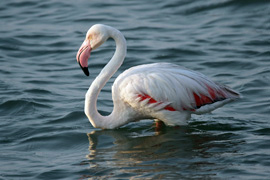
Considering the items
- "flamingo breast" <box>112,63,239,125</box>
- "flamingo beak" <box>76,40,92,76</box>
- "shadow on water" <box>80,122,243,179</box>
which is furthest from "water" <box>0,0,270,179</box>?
"flamingo beak" <box>76,40,92,76</box>

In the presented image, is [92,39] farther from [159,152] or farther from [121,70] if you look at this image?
[121,70]

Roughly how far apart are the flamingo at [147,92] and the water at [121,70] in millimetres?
321

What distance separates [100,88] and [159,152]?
1.34 m

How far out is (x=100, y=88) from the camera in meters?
7.21

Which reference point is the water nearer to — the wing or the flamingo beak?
the wing

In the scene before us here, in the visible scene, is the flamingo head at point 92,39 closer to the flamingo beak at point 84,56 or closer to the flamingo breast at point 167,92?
the flamingo beak at point 84,56

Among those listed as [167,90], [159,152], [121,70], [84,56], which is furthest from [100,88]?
[121,70]

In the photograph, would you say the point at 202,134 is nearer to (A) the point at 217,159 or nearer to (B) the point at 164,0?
(A) the point at 217,159

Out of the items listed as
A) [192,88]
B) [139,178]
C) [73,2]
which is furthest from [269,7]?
[139,178]

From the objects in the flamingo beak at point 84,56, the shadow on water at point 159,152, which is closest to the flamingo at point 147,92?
the flamingo beak at point 84,56

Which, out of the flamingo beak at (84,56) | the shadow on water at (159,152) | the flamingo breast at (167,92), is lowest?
the shadow on water at (159,152)

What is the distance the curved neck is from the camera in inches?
278

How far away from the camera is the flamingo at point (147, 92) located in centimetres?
700

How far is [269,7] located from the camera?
45.0 feet
